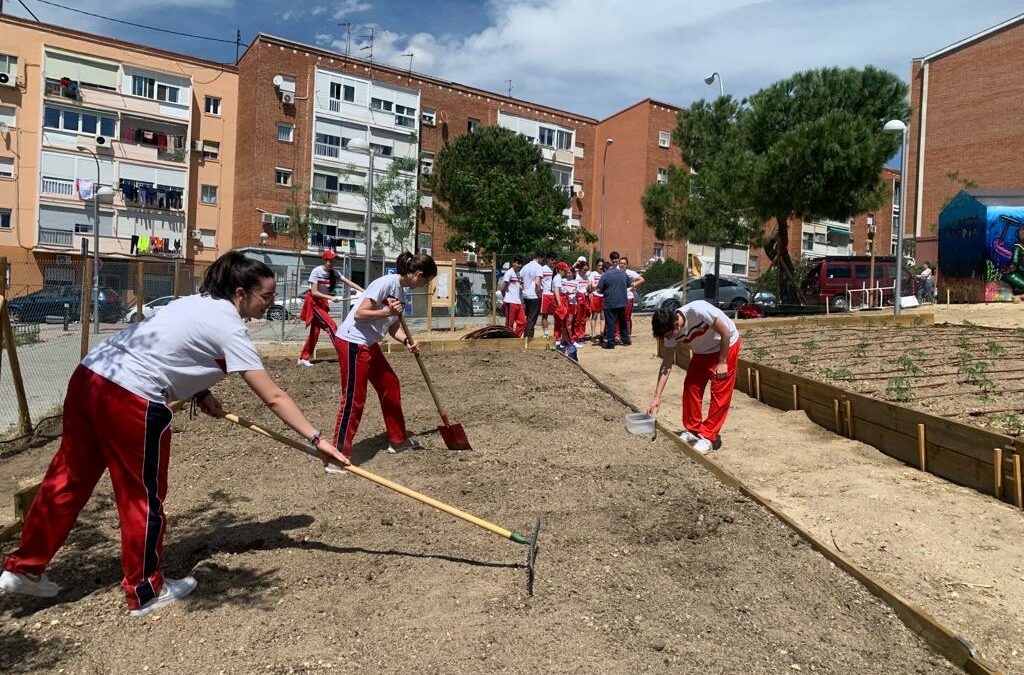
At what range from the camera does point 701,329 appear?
5.68m

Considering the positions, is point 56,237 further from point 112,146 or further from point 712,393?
point 712,393

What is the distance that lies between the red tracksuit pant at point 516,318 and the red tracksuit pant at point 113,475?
10230 millimetres

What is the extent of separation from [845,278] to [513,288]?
42.2ft

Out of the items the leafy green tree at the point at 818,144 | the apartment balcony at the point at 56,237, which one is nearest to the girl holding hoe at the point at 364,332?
the leafy green tree at the point at 818,144

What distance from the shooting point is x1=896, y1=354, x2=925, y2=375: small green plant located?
777 centimetres

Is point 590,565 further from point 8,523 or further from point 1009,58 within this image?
point 1009,58

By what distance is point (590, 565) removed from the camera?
362cm

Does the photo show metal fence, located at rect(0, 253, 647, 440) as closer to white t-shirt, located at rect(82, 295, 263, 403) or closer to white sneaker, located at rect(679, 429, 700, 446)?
white t-shirt, located at rect(82, 295, 263, 403)

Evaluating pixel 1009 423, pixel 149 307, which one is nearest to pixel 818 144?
pixel 1009 423

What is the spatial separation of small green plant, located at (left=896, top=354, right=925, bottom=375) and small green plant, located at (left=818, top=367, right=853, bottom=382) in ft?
1.94

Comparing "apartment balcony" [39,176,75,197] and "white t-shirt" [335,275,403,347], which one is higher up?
"apartment balcony" [39,176,75,197]

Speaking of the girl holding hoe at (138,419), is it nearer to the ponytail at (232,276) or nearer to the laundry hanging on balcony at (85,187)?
the ponytail at (232,276)

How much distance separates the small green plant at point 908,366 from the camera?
7.77 meters

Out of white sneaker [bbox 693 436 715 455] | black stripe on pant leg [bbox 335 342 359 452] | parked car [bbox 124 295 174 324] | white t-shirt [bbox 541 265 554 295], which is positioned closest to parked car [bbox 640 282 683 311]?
white t-shirt [bbox 541 265 554 295]
